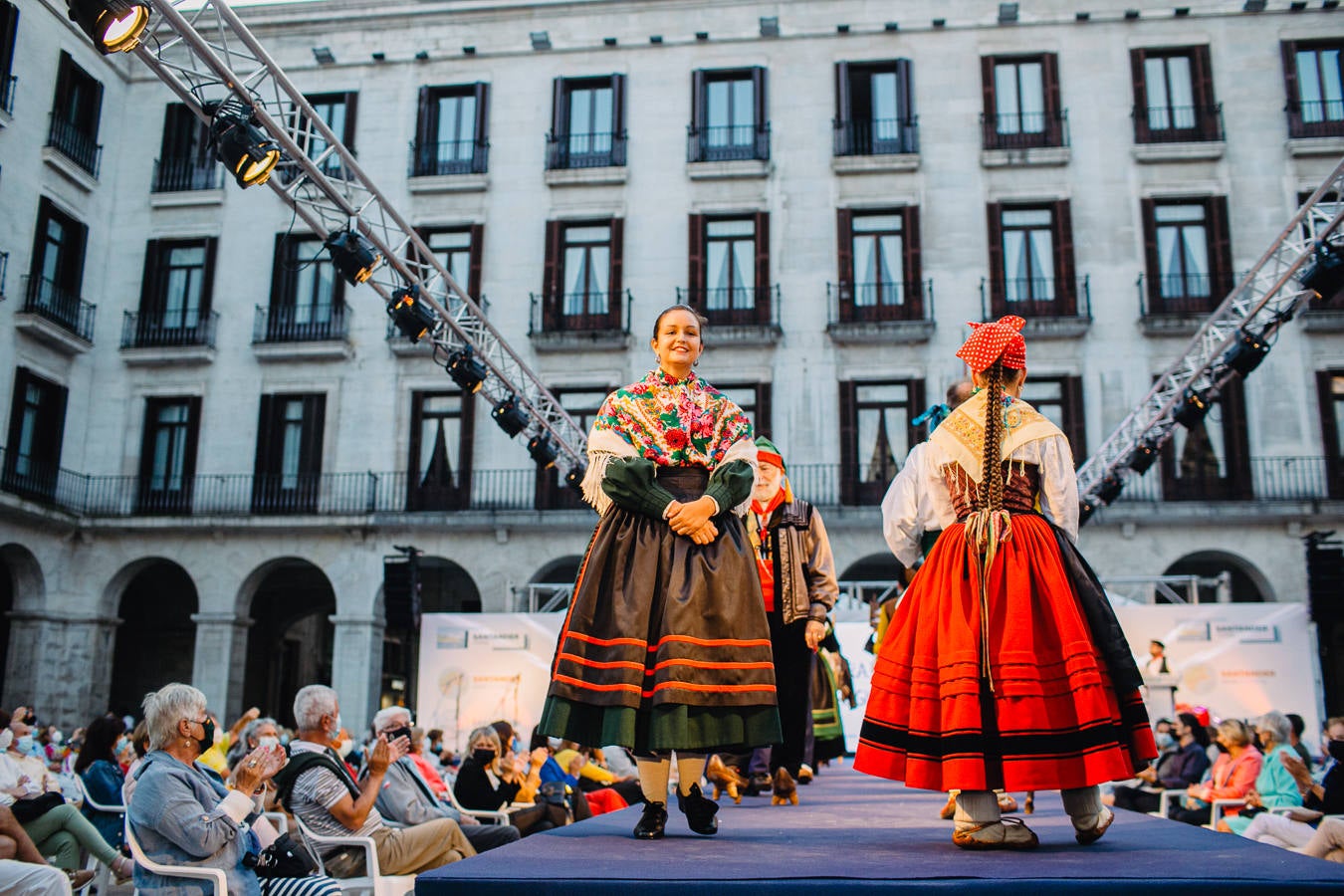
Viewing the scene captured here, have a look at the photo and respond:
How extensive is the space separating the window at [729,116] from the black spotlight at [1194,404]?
10250 mm

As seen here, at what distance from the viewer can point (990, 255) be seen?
863 inches

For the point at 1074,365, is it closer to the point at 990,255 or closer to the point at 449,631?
the point at 990,255

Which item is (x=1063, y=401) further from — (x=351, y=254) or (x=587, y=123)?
(x=351, y=254)

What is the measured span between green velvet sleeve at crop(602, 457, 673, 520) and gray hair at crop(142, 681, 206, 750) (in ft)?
7.11

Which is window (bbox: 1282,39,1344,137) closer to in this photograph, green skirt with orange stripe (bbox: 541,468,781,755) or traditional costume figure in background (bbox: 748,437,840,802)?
traditional costume figure in background (bbox: 748,437,840,802)

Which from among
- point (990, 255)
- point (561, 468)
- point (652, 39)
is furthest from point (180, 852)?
point (652, 39)

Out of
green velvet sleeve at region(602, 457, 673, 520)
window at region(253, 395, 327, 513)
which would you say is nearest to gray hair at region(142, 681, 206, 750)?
green velvet sleeve at region(602, 457, 673, 520)

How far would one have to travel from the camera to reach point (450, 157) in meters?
23.7

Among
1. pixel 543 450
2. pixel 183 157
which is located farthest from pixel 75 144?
pixel 543 450

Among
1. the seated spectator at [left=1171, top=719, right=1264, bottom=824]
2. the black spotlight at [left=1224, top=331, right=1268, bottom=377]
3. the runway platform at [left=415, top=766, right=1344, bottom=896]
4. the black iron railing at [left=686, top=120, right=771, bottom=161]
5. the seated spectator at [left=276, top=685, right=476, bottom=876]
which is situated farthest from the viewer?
the black iron railing at [left=686, top=120, right=771, bottom=161]

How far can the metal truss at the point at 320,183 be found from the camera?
9656mm

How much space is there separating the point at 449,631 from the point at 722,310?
8.11 m

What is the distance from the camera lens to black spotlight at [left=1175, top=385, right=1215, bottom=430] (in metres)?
14.7

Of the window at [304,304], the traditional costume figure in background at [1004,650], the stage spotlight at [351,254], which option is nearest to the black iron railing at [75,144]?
the window at [304,304]
